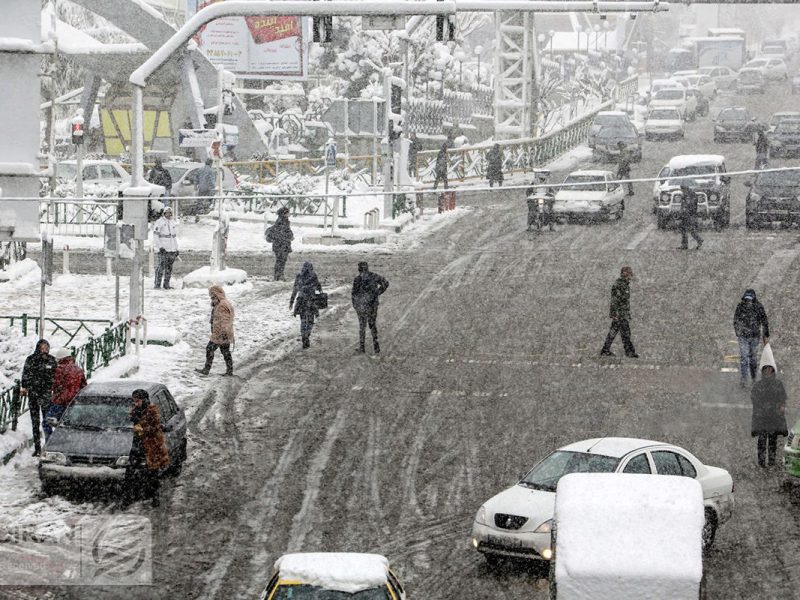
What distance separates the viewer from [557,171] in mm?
52250

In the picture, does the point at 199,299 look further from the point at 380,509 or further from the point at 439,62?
the point at 439,62

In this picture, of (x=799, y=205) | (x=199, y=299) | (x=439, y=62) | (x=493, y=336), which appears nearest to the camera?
(x=493, y=336)

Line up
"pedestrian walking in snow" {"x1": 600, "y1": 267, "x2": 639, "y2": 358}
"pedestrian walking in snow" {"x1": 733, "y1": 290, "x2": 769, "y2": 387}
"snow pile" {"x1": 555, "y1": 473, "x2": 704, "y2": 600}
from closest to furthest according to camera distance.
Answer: "snow pile" {"x1": 555, "y1": 473, "x2": 704, "y2": 600}
"pedestrian walking in snow" {"x1": 733, "y1": 290, "x2": 769, "y2": 387}
"pedestrian walking in snow" {"x1": 600, "y1": 267, "x2": 639, "y2": 358}

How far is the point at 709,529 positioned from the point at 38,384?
8.62m

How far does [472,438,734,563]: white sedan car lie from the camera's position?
1465 cm

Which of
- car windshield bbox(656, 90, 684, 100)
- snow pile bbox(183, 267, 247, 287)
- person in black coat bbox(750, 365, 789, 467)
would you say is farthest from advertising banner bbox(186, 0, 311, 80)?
person in black coat bbox(750, 365, 789, 467)

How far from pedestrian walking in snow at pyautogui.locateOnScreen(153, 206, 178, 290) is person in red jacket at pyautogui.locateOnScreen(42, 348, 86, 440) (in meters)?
11.3

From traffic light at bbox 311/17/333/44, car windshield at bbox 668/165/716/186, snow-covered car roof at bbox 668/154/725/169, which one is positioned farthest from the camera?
snow-covered car roof at bbox 668/154/725/169

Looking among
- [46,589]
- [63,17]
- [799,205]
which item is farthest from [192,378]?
[63,17]

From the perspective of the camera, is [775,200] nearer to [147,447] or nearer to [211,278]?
[211,278]

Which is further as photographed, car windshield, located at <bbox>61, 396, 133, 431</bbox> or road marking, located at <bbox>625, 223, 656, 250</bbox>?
road marking, located at <bbox>625, 223, 656, 250</bbox>

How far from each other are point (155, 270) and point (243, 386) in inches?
347

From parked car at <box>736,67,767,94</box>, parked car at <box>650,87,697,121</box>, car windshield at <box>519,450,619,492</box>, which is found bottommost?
car windshield at <box>519,450,619,492</box>

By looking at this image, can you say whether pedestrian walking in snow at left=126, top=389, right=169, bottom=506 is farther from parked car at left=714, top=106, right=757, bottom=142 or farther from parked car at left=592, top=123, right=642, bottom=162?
parked car at left=714, top=106, right=757, bottom=142
